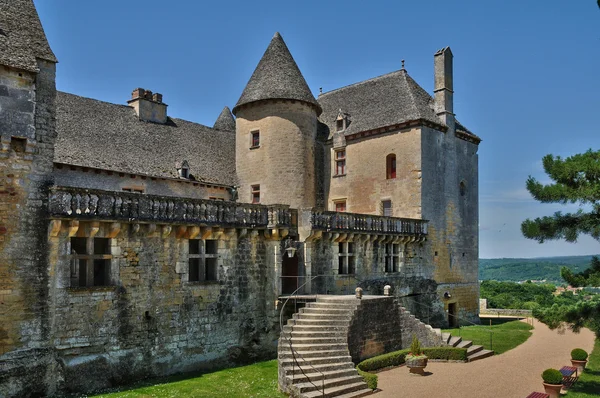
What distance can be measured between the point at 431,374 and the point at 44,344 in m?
12.5

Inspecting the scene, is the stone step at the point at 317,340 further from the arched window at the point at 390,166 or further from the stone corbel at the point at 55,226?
the arched window at the point at 390,166

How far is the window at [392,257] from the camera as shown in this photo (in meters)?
26.8

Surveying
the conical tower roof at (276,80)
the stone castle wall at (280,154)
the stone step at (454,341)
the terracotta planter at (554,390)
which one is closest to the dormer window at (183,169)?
the stone castle wall at (280,154)

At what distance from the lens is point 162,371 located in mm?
17656

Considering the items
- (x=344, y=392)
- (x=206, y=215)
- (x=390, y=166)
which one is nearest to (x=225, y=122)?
(x=390, y=166)

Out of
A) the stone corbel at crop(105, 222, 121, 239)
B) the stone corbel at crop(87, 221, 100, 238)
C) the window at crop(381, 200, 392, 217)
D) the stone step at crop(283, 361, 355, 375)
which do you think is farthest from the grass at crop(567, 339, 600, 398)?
the stone corbel at crop(87, 221, 100, 238)

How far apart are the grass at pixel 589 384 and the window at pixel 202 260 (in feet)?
39.6

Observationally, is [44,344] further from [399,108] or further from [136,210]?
[399,108]

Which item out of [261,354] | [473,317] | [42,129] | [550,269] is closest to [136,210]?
[42,129]

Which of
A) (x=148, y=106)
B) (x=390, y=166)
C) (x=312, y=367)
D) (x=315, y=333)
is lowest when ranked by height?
(x=312, y=367)

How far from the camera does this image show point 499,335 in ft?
89.0

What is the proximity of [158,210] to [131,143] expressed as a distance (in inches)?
353

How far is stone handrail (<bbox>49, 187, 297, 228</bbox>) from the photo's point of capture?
616 inches

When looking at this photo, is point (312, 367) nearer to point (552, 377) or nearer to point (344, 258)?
point (552, 377)
